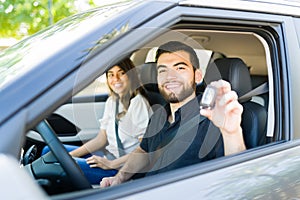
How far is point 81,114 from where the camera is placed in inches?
120

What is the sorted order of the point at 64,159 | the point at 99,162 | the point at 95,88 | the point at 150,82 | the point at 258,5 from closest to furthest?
1. the point at 64,159
2. the point at 258,5
3. the point at 95,88
4. the point at 99,162
5. the point at 150,82

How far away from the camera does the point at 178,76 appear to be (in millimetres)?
Result: 2318

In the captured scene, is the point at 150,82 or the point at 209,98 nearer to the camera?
the point at 209,98

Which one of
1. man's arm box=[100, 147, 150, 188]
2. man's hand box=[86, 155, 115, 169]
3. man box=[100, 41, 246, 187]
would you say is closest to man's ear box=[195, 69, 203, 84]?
man box=[100, 41, 246, 187]

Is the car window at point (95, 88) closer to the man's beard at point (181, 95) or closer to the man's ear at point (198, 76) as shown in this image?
the man's beard at point (181, 95)

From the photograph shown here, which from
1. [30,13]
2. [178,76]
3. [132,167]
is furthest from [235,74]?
[30,13]

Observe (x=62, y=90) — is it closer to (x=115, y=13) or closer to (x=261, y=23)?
(x=115, y=13)

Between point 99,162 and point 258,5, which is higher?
point 258,5

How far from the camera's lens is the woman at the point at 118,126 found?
7.70 feet

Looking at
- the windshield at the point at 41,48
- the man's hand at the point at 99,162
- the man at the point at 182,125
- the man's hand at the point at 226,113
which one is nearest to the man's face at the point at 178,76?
the man at the point at 182,125

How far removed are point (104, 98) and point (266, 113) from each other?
1.09 m

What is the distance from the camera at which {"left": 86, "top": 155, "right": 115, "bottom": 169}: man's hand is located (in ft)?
7.69

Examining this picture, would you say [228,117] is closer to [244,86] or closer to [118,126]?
[244,86]

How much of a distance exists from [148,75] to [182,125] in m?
0.54
